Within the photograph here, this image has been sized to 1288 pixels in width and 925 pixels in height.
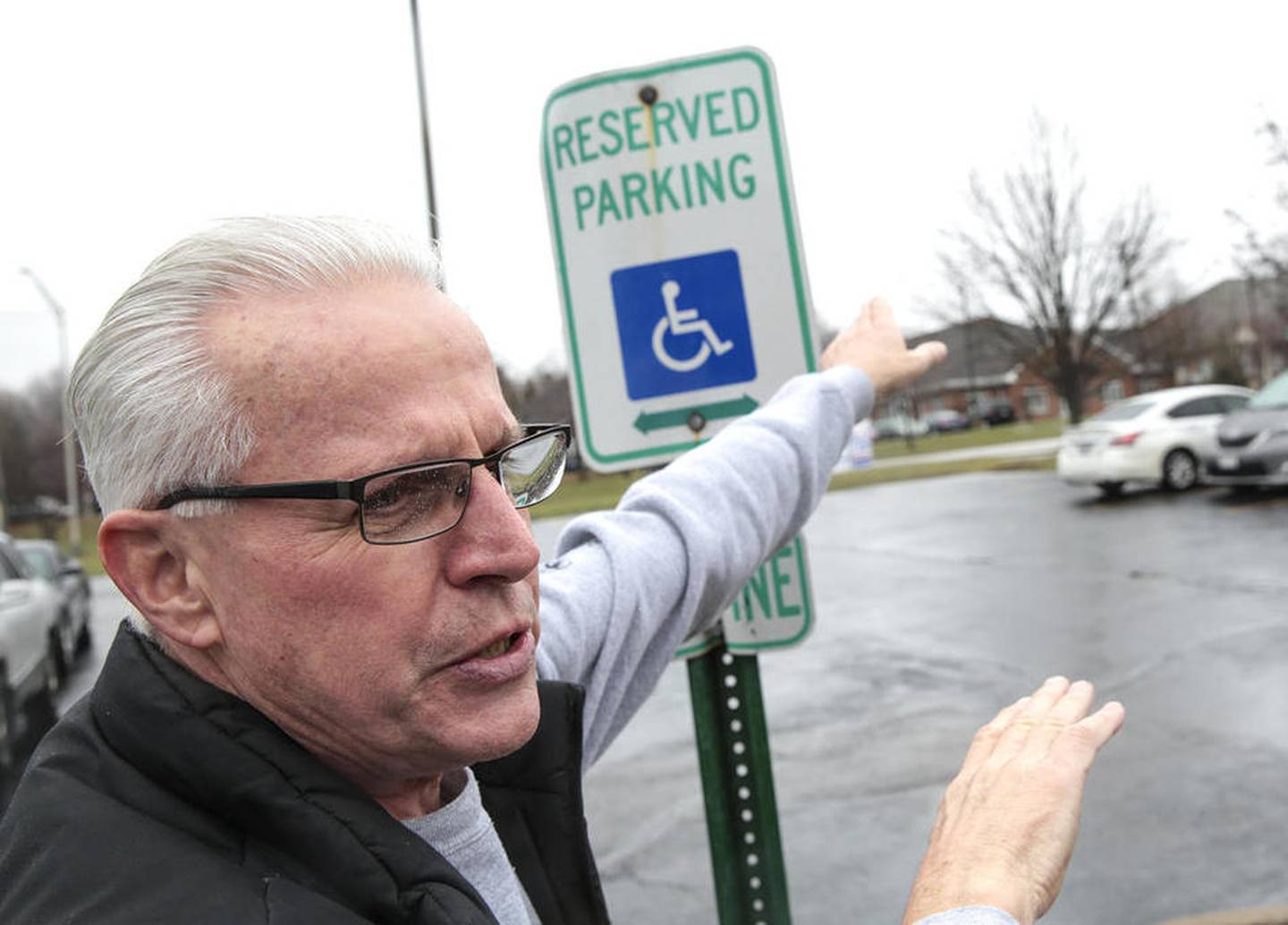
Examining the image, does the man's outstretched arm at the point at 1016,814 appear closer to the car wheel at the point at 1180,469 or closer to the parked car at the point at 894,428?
the car wheel at the point at 1180,469

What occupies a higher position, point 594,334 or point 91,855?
point 594,334

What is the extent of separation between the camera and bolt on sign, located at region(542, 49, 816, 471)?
8.80ft

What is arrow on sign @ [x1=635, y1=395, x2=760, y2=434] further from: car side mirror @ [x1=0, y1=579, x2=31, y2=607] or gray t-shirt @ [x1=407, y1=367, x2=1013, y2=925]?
car side mirror @ [x1=0, y1=579, x2=31, y2=607]

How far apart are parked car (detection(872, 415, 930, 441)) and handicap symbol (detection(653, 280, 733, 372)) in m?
66.6

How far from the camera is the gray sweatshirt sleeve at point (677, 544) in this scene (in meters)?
1.92

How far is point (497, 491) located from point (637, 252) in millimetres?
1534

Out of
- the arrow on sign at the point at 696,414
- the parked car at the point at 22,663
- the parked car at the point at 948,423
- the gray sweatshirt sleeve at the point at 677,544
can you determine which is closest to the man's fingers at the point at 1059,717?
the gray sweatshirt sleeve at the point at 677,544

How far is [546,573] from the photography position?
1.98m

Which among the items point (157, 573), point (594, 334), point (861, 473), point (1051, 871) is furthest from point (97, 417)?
point (861, 473)

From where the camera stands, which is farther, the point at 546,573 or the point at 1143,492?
Answer: the point at 1143,492

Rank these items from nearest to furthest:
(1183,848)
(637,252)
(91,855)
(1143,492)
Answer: (91,855) → (637,252) → (1183,848) → (1143,492)

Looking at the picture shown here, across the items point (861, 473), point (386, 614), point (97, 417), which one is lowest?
point (861, 473)

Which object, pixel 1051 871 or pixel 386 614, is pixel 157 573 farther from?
pixel 1051 871

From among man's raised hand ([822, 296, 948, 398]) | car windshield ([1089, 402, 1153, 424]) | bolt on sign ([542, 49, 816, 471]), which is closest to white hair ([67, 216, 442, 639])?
man's raised hand ([822, 296, 948, 398])
